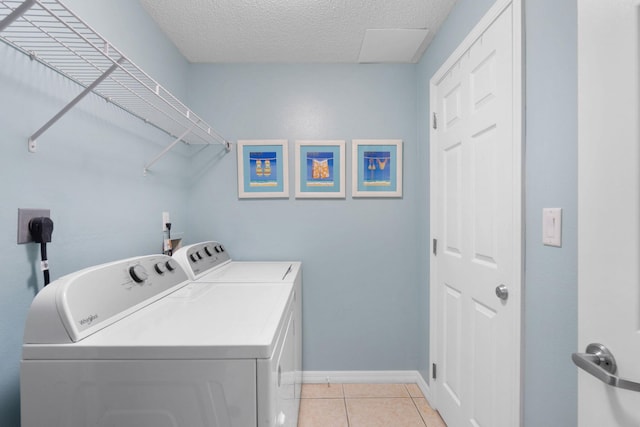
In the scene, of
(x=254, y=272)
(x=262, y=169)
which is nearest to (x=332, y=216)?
(x=262, y=169)

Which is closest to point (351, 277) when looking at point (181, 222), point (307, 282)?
point (307, 282)

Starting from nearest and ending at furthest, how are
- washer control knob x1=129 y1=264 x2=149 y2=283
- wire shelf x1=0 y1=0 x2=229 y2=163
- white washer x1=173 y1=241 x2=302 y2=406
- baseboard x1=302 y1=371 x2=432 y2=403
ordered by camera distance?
wire shelf x1=0 y1=0 x2=229 y2=163, washer control knob x1=129 y1=264 x2=149 y2=283, white washer x1=173 y1=241 x2=302 y2=406, baseboard x1=302 y1=371 x2=432 y2=403

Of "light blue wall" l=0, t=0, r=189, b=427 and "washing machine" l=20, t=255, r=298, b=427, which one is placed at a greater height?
"light blue wall" l=0, t=0, r=189, b=427

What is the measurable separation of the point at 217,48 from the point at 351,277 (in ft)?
6.38

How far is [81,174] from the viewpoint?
1.22 meters

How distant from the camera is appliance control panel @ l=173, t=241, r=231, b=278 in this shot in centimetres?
160

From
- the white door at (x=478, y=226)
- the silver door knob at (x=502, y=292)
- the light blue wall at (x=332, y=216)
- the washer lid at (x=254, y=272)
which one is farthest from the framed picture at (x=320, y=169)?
the silver door knob at (x=502, y=292)

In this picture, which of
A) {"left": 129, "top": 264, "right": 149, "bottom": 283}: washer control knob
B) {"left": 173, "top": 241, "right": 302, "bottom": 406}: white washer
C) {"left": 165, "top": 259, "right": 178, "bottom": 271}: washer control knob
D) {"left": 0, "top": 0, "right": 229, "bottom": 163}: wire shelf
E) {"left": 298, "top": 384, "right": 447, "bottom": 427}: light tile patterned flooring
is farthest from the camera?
{"left": 298, "top": 384, "right": 447, "bottom": 427}: light tile patterned flooring

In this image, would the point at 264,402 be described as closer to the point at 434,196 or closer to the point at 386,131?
the point at 434,196

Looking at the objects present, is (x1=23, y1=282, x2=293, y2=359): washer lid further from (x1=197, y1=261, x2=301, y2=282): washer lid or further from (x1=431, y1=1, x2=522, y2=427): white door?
(x1=431, y1=1, x2=522, y2=427): white door

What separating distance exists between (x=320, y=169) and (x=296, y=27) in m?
0.94

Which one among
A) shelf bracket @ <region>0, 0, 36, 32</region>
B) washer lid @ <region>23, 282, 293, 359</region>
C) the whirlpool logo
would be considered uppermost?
shelf bracket @ <region>0, 0, 36, 32</region>

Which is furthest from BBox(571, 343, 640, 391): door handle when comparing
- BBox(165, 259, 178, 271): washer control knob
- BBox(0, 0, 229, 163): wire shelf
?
BBox(165, 259, 178, 271): washer control knob

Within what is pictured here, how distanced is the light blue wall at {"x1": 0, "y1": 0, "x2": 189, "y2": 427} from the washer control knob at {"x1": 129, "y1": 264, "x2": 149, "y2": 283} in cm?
25
